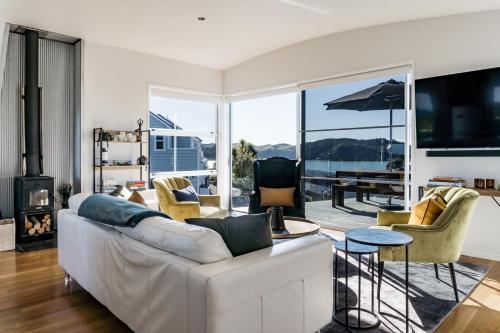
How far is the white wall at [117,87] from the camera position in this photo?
5465 mm

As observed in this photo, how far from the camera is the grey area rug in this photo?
254 centimetres

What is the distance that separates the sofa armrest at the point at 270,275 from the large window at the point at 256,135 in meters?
4.39

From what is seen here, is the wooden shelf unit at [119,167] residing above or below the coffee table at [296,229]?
above

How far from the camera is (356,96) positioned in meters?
5.59

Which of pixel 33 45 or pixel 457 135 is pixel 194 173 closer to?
pixel 33 45

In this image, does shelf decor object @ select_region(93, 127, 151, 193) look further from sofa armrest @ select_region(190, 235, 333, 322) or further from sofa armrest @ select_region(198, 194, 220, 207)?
sofa armrest @ select_region(190, 235, 333, 322)

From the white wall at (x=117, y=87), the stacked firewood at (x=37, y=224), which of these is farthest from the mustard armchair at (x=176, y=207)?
the stacked firewood at (x=37, y=224)

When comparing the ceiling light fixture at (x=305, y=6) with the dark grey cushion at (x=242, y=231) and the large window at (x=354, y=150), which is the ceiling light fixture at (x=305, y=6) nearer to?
the large window at (x=354, y=150)

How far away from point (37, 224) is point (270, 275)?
4259 mm

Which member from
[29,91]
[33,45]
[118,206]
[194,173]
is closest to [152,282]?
[118,206]

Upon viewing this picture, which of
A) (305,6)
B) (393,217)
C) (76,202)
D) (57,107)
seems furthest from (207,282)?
(57,107)

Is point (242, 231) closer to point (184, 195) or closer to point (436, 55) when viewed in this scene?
point (184, 195)

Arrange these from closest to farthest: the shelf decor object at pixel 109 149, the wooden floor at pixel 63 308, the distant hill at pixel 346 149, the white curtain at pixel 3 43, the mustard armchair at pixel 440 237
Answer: the wooden floor at pixel 63 308
the mustard armchair at pixel 440 237
the white curtain at pixel 3 43
the distant hill at pixel 346 149
the shelf decor object at pixel 109 149

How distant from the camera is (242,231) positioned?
1.98 m
